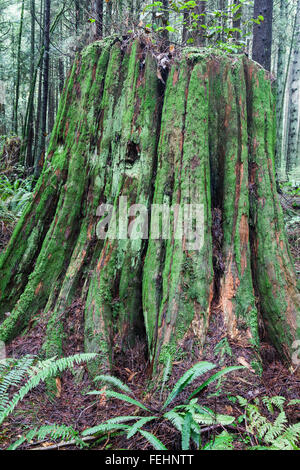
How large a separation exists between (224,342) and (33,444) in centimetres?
159

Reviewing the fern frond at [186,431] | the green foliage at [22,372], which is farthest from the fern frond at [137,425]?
the green foliage at [22,372]

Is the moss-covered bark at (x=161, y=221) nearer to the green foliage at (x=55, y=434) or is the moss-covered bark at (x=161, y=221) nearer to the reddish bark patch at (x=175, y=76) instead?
the reddish bark patch at (x=175, y=76)

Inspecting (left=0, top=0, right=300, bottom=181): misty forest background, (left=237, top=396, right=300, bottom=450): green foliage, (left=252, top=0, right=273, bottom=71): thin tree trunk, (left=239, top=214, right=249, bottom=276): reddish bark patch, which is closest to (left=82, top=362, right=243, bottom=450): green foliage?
(left=237, top=396, right=300, bottom=450): green foliage

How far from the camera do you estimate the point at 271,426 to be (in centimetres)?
203

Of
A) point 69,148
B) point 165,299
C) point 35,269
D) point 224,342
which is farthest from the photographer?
point 69,148

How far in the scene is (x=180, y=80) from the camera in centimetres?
331

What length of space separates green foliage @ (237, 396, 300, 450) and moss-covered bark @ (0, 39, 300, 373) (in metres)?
0.44

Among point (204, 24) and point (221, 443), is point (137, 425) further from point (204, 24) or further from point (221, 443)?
point (204, 24)

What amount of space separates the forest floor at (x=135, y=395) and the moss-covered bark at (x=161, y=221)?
0.14 m

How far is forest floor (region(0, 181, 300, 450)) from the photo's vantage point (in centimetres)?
210

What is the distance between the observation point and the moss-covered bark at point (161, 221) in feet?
9.57

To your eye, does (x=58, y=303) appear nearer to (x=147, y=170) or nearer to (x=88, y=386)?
(x=88, y=386)

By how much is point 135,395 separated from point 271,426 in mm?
1029
